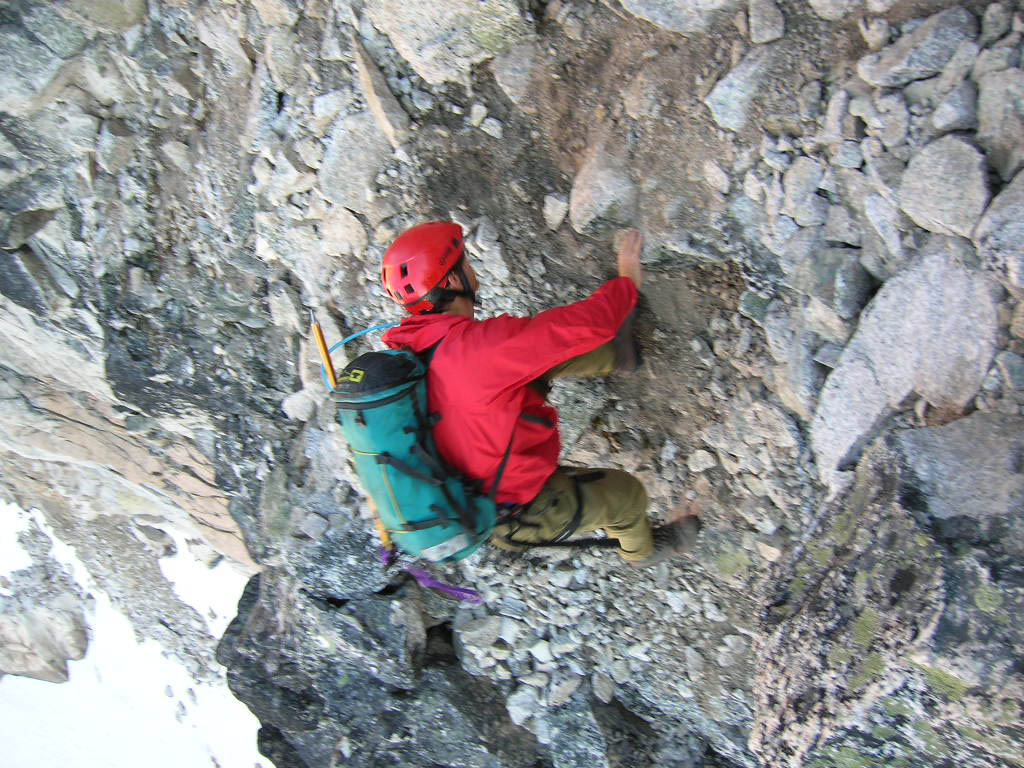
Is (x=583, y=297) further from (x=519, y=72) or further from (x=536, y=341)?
(x=536, y=341)

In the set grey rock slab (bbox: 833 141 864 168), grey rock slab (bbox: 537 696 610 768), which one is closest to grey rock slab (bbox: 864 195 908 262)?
grey rock slab (bbox: 833 141 864 168)

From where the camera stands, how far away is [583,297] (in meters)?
4.43

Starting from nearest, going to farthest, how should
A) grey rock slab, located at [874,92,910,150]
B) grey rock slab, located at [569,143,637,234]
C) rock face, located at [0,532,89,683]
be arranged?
grey rock slab, located at [874,92,910,150] < grey rock slab, located at [569,143,637,234] < rock face, located at [0,532,89,683]

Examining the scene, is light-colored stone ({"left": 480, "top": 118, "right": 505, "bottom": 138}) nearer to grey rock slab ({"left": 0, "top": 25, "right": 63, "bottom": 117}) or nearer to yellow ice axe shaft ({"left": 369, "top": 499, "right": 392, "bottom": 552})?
yellow ice axe shaft ({"left": 369, "top": 499, "right": 392, "bottom": 552})

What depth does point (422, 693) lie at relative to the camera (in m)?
6.05

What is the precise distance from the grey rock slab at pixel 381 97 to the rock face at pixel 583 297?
0.02m

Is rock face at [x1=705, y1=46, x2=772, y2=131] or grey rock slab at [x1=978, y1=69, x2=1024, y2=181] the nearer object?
grey rock slab at [x1=978, y1=69, x2=1024, y2=181]

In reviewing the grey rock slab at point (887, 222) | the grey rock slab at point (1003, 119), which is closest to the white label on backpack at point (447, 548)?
the grey rock slab at point (887, 222)

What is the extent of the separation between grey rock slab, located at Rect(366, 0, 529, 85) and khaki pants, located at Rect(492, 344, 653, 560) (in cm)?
188

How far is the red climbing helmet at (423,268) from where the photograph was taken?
11.1 feet

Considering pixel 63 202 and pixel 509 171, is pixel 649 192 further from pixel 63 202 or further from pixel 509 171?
pixel 63 202

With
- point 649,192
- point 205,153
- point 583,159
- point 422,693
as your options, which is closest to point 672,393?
point 649,192

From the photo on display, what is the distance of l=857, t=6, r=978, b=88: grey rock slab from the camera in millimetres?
2744

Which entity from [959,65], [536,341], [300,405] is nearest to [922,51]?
[959,65]
